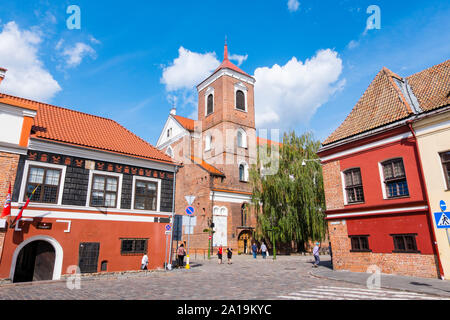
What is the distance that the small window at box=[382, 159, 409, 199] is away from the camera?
534 inches

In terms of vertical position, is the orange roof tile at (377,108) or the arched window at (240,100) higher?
the arched window at (240,100)

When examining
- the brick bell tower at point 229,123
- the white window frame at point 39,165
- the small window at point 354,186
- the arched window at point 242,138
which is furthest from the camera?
the arched window at point 242,138

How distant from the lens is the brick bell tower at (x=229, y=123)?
128ft

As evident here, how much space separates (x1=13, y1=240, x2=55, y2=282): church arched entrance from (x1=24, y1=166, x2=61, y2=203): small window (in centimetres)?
211

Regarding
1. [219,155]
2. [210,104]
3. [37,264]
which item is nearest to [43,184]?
[37,264]

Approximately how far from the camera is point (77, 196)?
49.8 ft

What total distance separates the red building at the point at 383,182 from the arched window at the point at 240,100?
987 inches

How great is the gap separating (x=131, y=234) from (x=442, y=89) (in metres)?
17.5

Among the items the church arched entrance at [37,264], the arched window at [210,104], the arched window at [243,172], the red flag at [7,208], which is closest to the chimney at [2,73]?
the red flag at [7,208]

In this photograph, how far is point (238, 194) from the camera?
1452 inches

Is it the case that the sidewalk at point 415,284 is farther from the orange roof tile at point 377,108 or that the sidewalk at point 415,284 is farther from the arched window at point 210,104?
the arched window at point 210,104

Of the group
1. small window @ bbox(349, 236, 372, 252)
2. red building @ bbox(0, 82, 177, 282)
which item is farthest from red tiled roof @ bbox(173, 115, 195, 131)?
small window @ bbox(349, 236, 372, 252)

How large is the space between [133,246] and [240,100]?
2966 centimetres

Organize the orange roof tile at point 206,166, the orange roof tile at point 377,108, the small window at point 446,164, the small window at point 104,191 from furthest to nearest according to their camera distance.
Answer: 1. the orange roof tile at point 206,166
2. the small window at point 104,191
3. the orange roof tile at point 377,108
4. the small window at point 446,164
